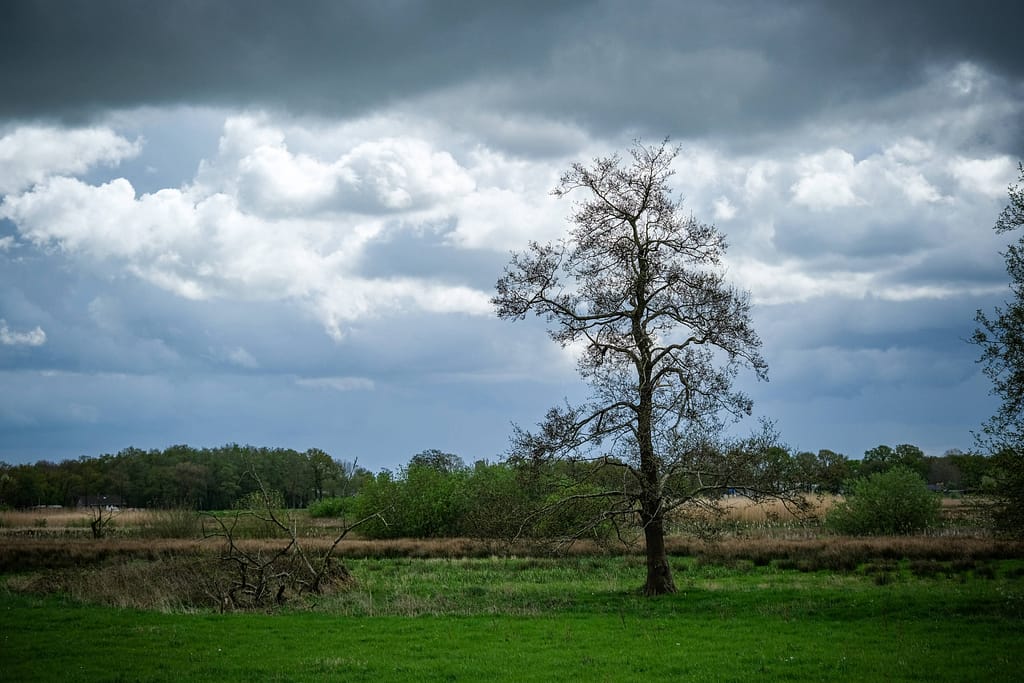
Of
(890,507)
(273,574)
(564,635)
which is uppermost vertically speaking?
(890,507)

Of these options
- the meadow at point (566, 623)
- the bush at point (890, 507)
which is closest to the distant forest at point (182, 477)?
the bush at point (890, 507)

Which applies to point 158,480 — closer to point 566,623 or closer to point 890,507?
point 890,507

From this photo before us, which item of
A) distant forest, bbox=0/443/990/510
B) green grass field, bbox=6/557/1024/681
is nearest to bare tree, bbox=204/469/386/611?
green grass field, bbox=6/557/1024/681

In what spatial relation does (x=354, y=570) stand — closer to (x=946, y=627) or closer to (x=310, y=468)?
(x=946, y=627)

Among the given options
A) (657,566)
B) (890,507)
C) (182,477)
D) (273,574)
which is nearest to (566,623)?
(657,566)

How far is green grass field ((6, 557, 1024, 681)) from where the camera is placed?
15742mm

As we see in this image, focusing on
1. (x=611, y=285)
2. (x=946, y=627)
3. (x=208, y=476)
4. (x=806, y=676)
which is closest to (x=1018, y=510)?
(x=946, y=627)

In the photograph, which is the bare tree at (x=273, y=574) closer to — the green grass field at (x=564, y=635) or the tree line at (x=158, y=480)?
the green grass field at (x=564, y=635)

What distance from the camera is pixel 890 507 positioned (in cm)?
4978

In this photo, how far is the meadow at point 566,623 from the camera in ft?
52.3

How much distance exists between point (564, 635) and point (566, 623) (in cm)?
205

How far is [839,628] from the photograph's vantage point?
64.5 feet

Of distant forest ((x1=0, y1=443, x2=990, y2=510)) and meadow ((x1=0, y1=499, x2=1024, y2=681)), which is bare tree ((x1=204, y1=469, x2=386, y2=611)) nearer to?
meadow ((x1=0, y1=499, x2=1024, y2=681))

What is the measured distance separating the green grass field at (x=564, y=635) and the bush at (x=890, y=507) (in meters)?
18.9
